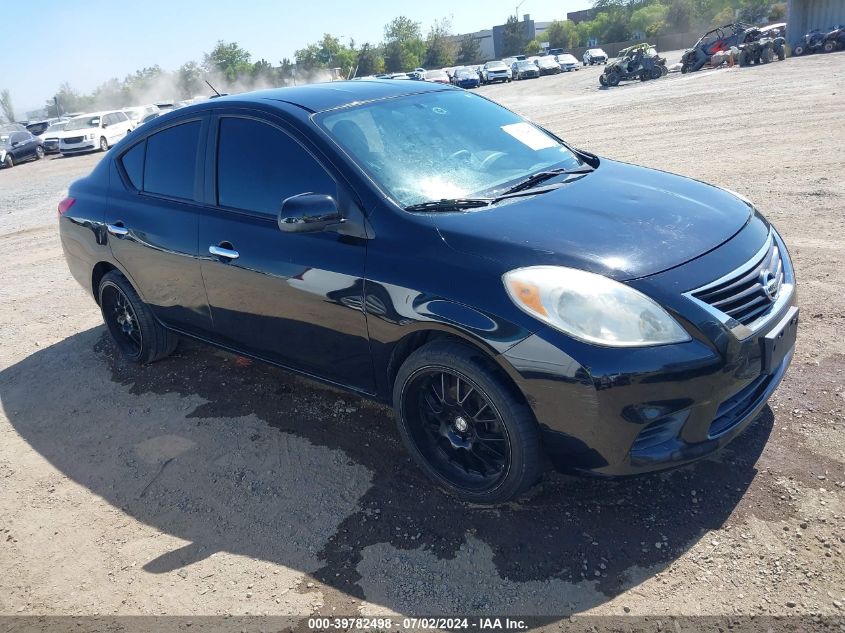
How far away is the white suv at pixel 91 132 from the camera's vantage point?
28.1 meters

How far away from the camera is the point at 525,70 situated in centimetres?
4828

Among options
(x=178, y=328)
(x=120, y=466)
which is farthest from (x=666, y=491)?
(x=178, y=328)

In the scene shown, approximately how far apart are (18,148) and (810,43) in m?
35.7

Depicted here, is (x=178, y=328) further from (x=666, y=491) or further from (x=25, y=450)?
(x=666, y=491)

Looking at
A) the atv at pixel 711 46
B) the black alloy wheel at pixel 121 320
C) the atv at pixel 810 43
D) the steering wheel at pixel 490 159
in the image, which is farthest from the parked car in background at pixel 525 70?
the steering wheel at pixel 490 159

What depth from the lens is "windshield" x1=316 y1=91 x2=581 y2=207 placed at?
11.2 feet

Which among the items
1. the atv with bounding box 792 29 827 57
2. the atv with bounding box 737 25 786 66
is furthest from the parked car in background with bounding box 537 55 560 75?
the atv with bounding box 737 25 786 66

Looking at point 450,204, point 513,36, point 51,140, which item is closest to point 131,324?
point 450,204

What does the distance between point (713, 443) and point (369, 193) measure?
1879mm

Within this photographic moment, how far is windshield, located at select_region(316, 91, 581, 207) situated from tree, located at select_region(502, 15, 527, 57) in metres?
96.0

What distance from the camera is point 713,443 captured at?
2.75 m

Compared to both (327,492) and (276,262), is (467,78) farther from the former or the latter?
(327,492)

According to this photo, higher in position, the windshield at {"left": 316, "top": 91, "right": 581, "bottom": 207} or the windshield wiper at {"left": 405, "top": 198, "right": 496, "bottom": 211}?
the windshield at {"left": 316, "top": 91, "right": 581, "bottom": 207}

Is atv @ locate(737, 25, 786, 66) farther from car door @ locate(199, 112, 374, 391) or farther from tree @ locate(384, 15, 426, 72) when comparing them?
tree @ locate(384, 15, 426, 72)
